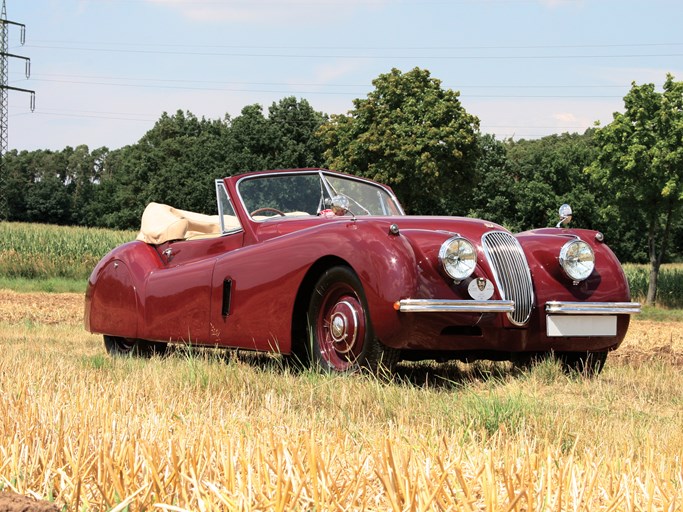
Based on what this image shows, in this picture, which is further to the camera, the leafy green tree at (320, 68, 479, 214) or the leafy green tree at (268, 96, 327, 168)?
the leafy green tree at (268, 96, 327, 168)

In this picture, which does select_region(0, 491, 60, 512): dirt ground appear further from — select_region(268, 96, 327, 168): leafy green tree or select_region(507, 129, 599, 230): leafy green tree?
select_region(507, 129, 599, 230): leafy green tree

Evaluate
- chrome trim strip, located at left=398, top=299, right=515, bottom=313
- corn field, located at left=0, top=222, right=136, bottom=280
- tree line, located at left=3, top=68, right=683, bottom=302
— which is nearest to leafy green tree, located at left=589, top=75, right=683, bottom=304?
tree line, located at left=3, top=68, right=683, bottom=302

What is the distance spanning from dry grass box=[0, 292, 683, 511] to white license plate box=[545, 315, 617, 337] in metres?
0.28

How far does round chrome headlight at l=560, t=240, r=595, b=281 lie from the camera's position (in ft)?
19.8

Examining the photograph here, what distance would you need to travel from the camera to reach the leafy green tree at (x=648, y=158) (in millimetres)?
29859

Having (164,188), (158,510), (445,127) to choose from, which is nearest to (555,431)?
(158,510)

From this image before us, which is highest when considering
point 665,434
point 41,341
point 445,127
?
point 445,127

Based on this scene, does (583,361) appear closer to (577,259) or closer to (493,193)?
(577,259)

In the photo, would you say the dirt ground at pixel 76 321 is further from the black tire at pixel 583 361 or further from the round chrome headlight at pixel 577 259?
the round chrome headlight at pixel 577 259

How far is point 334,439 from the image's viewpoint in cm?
310

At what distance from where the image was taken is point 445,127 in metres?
42.0

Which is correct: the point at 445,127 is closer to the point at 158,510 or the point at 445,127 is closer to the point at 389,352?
the point at 389,352

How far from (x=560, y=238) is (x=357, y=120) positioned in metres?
37.9

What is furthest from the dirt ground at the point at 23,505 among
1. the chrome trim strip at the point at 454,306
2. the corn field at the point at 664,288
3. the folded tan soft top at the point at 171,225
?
the corn field at the point at 664,288
